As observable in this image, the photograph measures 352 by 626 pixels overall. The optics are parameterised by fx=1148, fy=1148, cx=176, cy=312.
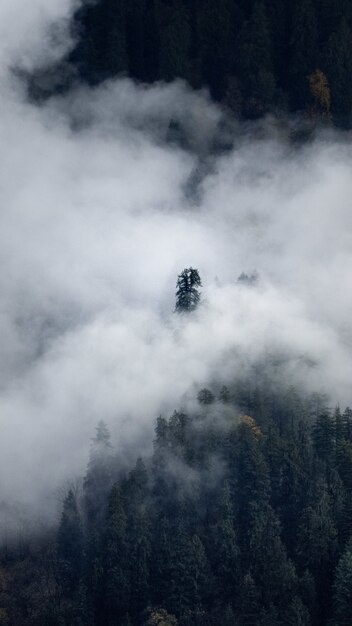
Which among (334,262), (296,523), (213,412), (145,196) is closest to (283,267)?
(334,262)

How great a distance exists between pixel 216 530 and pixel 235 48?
266ft

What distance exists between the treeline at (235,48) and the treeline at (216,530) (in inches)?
2216

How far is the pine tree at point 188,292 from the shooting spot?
437 feet

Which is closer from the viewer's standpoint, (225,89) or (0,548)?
(0,548)

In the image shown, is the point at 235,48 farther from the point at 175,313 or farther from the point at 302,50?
the point at 175,313

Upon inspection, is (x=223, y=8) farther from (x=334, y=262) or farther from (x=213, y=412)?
(x=213, y=412)

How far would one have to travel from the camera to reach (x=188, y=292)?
437 ft

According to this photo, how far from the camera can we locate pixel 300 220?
158 metres

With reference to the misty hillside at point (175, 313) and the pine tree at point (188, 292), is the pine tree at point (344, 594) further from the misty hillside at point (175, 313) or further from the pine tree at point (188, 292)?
the pine tree at point (188, 292)

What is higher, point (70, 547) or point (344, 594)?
point (70, 547)

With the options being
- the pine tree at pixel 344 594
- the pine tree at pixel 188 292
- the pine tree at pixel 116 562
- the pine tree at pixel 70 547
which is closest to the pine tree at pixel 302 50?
the pine tree at pixel 188 292

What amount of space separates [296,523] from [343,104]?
7252 centimetres

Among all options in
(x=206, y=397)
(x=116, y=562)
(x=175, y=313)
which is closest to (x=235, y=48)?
(x=175, y=313)

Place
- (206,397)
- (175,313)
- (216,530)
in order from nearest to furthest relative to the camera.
→ (216,530) < (206,397) < (175,313)
